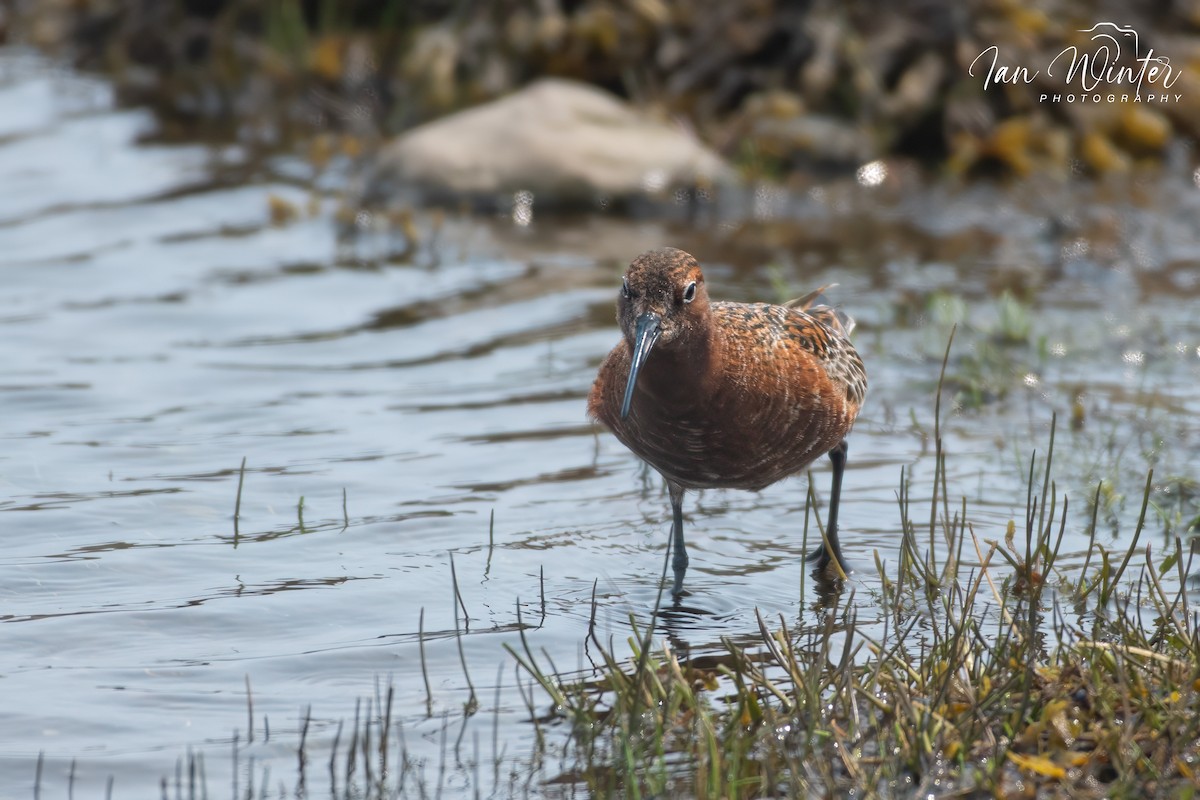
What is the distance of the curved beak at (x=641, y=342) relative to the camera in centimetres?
556

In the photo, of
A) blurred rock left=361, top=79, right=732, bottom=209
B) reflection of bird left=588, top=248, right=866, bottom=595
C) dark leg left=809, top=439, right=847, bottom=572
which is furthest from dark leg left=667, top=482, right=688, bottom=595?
blurred rock left=361, top=79, right=732, bottom=209

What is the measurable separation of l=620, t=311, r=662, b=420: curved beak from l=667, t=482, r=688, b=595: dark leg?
3.43 ft

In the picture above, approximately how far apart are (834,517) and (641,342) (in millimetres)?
1829

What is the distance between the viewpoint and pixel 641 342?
563 cm

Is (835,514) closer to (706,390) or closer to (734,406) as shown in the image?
(734,406)

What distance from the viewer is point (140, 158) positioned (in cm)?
1405

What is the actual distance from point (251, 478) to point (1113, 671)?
175 inches

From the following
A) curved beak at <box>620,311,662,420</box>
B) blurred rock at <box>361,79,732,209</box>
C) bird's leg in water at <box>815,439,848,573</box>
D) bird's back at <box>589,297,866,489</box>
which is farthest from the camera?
blurred rock at <box>361,79,732,209</box>

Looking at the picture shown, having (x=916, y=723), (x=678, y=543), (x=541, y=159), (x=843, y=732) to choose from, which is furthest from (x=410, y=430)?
(x=541, y=159)

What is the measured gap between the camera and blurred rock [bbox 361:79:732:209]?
1290 centimetres

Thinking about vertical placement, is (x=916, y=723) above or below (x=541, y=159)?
below

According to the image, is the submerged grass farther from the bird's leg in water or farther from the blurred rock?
the blurred rock

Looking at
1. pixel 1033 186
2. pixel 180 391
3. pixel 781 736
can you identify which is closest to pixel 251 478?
pixel 180 391

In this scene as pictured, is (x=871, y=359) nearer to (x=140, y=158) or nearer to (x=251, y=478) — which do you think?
(x=251, y=478)
